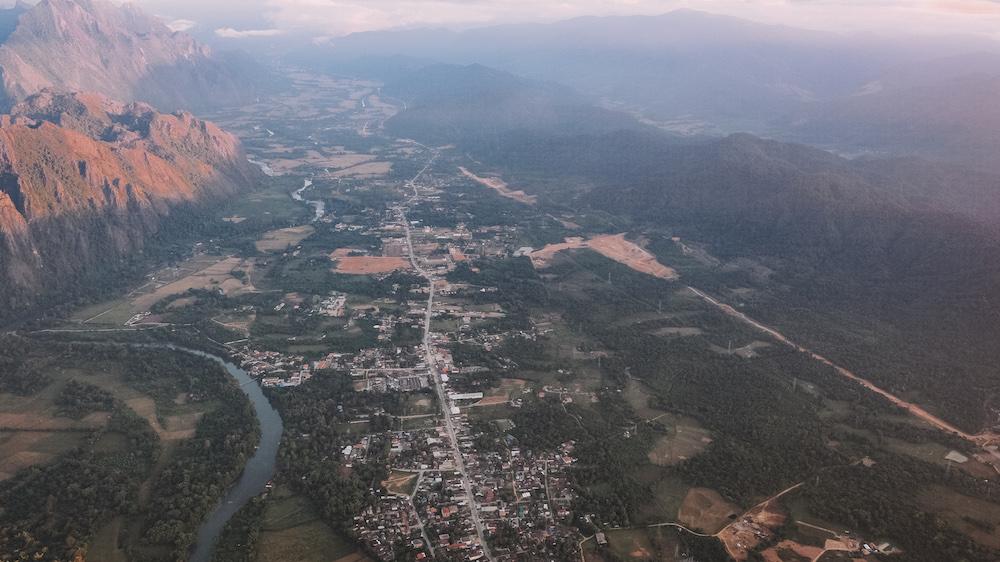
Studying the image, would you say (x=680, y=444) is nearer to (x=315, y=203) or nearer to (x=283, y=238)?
(x=283, y=238)

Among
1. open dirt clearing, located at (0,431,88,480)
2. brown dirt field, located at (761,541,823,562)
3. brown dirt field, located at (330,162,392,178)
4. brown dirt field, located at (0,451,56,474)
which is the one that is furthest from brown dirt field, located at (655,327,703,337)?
brown dirt field, located at (330,162,392,178)

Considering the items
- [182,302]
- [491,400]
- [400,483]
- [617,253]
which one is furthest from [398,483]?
[617,253]

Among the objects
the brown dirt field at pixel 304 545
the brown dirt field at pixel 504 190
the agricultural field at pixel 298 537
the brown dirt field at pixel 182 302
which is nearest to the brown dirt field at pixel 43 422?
the agricultural field at pixel 298 537

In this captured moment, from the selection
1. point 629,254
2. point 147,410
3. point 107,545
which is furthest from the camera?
point 629,254

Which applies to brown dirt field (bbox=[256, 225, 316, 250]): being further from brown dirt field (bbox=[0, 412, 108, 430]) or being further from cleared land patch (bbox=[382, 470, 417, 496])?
cleared land patch (bbox=[382, 470, 417, 496])

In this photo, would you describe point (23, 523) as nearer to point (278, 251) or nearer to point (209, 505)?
point (209, 505)

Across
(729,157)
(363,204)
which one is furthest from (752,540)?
(363,204)
